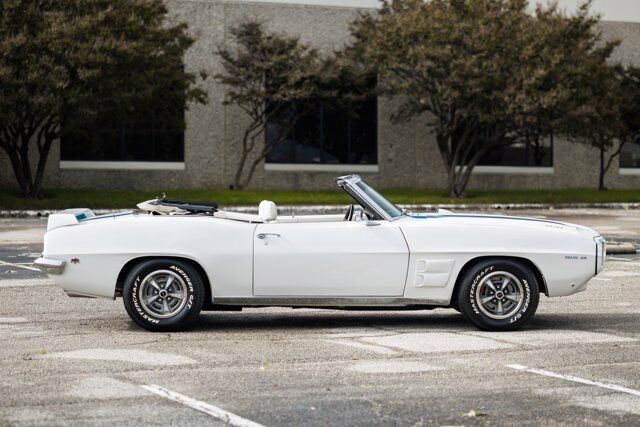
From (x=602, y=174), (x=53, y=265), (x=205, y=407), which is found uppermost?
(x=602, y=174)

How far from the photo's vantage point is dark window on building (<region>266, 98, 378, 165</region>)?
152ft

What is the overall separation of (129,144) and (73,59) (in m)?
13.0

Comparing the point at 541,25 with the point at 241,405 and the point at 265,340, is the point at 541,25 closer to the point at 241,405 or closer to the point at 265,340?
the point at 265,340

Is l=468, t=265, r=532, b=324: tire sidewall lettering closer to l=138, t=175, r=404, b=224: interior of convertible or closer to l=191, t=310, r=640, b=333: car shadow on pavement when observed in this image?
l=191, t=310, r=640, b=333: car shadow on pavement

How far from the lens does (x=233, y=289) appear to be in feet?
32.1

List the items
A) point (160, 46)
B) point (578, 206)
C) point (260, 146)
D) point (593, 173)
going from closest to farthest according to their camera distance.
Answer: point (160, 46) → point (578, 206) → point (260, 146) → point (593, 173)

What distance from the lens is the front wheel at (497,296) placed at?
9789 millimetres

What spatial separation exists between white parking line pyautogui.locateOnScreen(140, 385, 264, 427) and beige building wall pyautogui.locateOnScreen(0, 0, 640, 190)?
3589 centimetres

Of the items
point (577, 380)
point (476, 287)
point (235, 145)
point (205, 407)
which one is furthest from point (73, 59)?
point (205, 407)

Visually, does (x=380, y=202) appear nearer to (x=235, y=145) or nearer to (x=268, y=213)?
(x=268, y=213)

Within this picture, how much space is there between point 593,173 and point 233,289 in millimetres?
43972

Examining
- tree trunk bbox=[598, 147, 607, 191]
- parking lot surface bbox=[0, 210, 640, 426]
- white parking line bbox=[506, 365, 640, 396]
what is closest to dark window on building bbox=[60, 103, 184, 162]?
tree trunk bbox=[598, 147, 607, 191]

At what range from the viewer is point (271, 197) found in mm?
39062

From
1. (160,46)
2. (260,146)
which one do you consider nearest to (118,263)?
(160,46)
